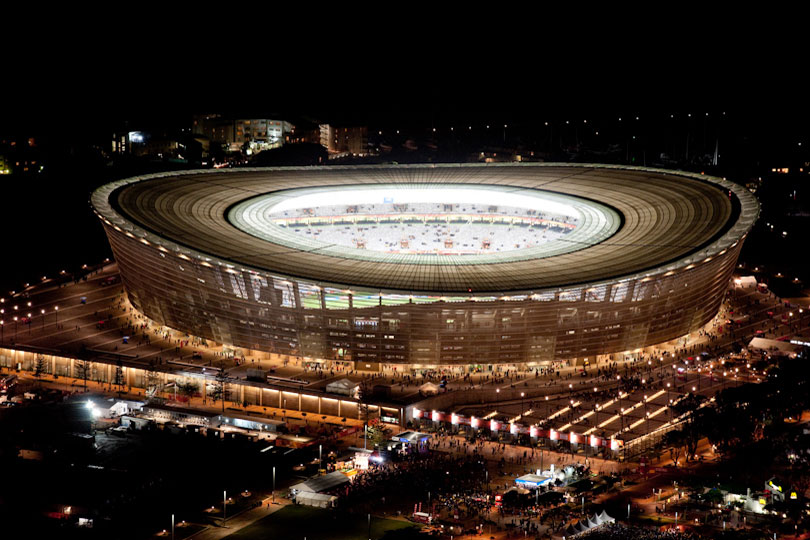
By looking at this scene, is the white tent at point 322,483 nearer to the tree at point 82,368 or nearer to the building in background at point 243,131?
the tree at point 82,368

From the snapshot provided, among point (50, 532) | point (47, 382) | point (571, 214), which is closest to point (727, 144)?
point (571, 214)

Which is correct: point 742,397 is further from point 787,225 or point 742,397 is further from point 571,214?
point 787,225

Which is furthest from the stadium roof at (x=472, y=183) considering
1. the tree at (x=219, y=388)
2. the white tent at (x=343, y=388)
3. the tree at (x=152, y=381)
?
the tree at (x=152, y=381)

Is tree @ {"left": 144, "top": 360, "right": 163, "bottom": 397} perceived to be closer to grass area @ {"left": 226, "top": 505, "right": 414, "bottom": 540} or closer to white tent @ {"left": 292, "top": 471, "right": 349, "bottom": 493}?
white tent @ {"left": 292, "top": 471, "right": 349, "bottom": 493}

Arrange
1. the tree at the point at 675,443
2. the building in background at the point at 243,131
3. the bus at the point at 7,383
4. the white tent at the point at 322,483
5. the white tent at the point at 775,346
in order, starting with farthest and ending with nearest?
the building in background at the point at 243,131, the white tent at the point at 775,346, the bus at the point at 7,383, the tree at the point at 675,443, the white tent at the point at 322,483

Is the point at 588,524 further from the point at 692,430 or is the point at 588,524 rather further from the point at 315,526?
the point at 692,430

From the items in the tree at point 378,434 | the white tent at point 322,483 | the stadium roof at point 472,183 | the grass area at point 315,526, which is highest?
the stadium roof at point 472,183
